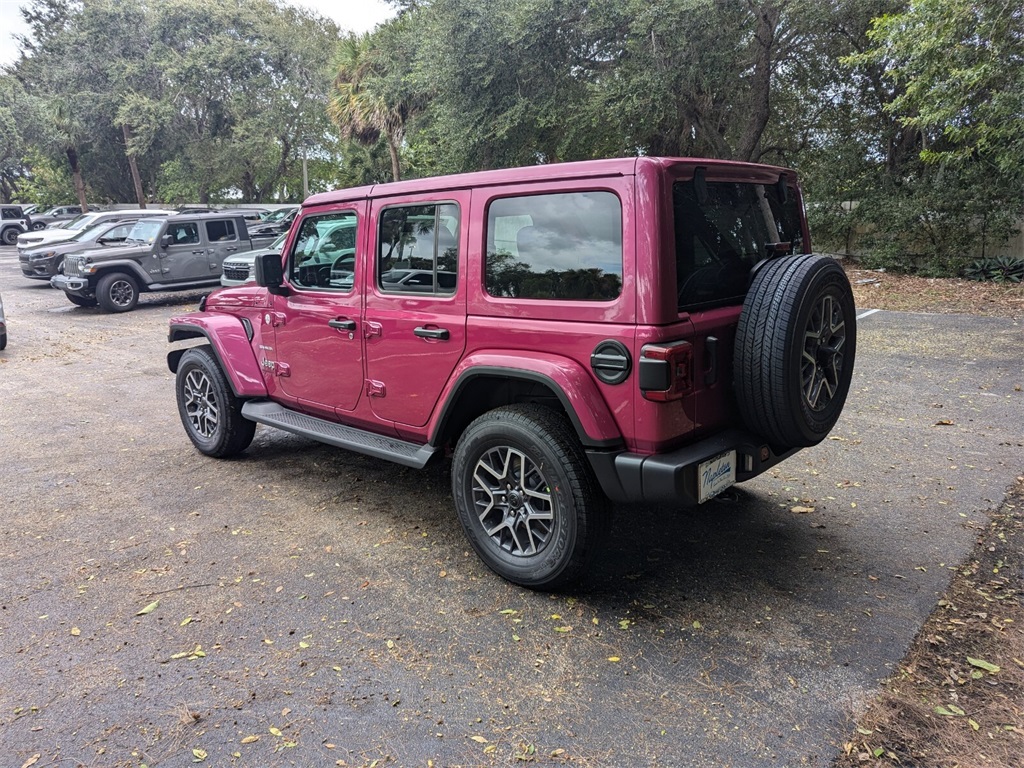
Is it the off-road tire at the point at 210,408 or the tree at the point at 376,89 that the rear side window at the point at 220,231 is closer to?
the tree at the point at 376,89

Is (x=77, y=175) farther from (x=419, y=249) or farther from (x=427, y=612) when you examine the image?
(x=427, y=612)

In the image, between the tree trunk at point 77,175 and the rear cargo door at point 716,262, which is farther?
the tree trunk at point 77,175

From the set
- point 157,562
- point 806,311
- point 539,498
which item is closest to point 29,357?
point 157,562

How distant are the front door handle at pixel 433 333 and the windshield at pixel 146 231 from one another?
39.7ft

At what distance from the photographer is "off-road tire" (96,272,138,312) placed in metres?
13.4

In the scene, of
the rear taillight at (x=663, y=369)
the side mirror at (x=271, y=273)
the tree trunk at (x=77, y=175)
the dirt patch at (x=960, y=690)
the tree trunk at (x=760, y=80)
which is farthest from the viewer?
the tree trunk at (x=77, y=175)

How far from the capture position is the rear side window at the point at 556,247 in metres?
3.11

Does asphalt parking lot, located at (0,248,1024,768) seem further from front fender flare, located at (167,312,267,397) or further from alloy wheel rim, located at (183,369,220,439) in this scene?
front fender flare, located at (167,312,267,397)

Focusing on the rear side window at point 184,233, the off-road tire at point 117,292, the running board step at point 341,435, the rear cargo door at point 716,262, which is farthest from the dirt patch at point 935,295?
the off-road tire at point 117,292

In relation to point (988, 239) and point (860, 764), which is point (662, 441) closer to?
point (860, 764)

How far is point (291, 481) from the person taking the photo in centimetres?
497

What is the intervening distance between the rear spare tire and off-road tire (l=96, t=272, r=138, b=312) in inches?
522

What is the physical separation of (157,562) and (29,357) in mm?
7614

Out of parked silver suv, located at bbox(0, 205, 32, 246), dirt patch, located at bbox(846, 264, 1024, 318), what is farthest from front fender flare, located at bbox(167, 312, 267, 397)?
parked silver suv, located at bbox(0, 205, 32, 246)
